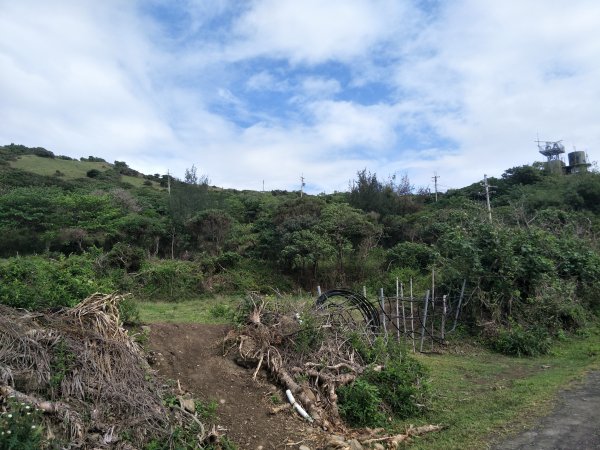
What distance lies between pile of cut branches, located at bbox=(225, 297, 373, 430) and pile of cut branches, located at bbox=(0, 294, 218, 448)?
1.41 metres

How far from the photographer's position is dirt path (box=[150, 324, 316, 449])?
481 cm

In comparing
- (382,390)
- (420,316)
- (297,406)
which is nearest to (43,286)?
(297,406)

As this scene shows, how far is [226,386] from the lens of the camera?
18.0 feet

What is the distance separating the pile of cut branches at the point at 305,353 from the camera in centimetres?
555

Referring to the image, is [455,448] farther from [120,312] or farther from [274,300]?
[120,312]

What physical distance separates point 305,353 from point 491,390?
9.57 feet

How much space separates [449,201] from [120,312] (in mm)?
31552

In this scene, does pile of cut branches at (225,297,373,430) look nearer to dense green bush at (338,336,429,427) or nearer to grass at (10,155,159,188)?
dense green bush at (338,336,429,427)

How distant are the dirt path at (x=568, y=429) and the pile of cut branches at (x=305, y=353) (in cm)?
188

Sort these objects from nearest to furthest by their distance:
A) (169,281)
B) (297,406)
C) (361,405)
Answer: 1. (297,406)
2. (361,405)
3. (169,281)

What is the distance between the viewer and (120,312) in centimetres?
578

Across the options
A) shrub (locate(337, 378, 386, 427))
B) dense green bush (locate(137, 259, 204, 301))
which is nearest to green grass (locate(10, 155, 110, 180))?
dense green bush (locate(137, 259, 204, 301))

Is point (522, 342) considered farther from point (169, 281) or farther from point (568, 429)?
point (169, 281)

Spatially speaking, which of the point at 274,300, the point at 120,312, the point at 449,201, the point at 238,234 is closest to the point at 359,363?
the point at 274,300
